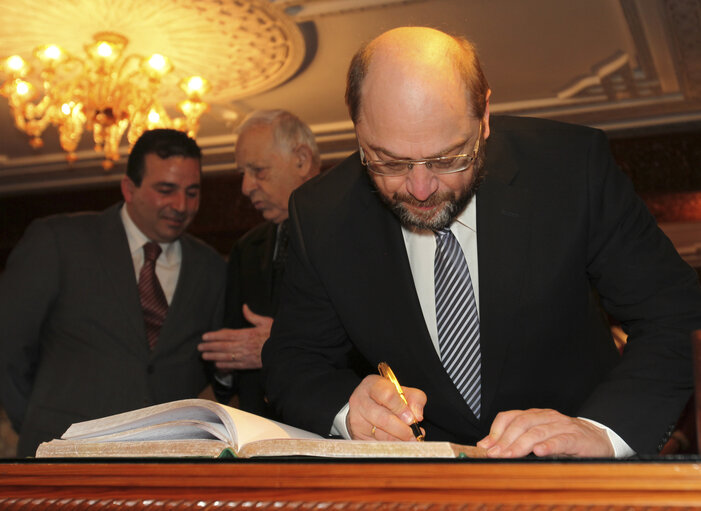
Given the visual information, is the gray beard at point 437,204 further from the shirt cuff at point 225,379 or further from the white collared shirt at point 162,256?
the white collared shirt at point 162,256

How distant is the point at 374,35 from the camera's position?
4961mm

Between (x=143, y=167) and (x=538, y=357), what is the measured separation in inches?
93.7

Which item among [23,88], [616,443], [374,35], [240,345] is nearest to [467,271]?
[616,443]

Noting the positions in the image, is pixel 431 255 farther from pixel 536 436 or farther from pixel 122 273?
pixel 122 273

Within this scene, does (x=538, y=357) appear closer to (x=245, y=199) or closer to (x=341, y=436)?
(x=341, y=436)

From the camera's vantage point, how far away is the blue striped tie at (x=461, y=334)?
1.61 metres

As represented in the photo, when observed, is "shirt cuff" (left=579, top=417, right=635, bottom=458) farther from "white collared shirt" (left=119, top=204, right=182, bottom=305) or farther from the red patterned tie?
"white collared shirt" (left=119, top=204, right=182, bottom=305)

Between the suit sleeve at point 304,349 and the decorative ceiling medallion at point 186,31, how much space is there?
10.9ft

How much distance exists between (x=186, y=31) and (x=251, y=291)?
265cm

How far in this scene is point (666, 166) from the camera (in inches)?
263

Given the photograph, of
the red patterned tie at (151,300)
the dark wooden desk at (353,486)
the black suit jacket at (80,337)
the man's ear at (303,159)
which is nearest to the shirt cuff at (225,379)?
the black suit jacket at (80,337)

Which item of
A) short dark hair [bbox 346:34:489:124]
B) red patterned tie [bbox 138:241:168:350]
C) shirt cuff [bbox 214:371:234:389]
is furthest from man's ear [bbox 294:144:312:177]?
short dark hair [bbox 346:34:489:124]

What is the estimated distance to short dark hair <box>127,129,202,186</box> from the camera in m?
3.49

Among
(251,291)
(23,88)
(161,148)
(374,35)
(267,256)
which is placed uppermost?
(23,88)
